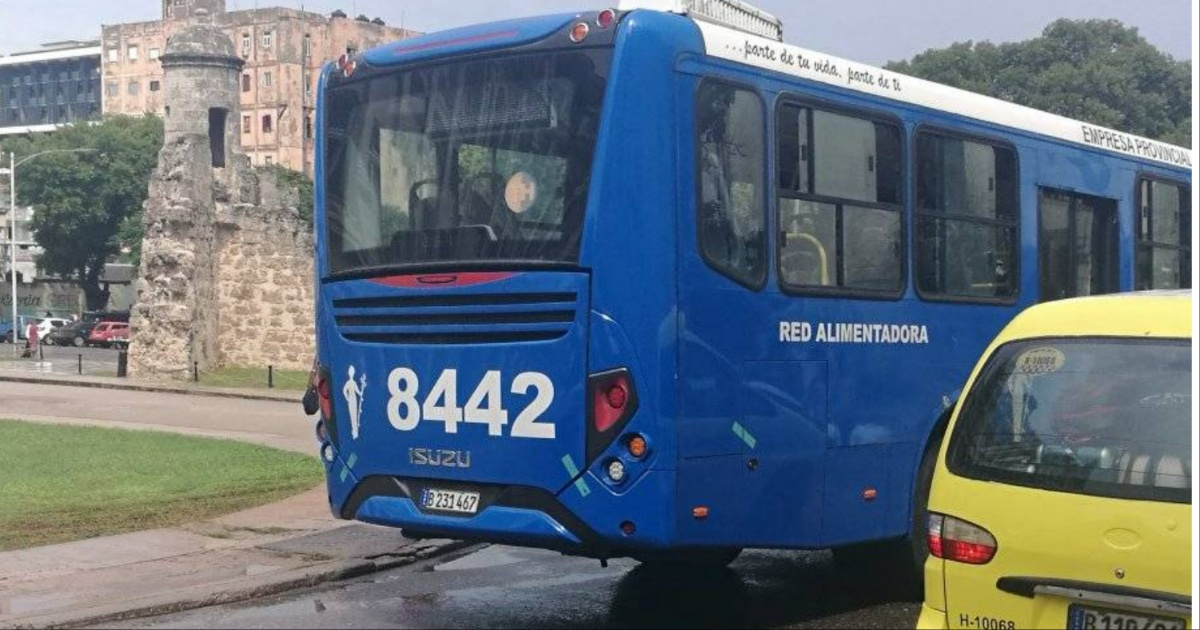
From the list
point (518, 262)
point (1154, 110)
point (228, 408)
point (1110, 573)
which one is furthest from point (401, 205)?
point (1154, 110)

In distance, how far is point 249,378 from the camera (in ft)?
123

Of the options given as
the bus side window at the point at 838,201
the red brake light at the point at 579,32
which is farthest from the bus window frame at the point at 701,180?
the red brake light at the point at 579,32

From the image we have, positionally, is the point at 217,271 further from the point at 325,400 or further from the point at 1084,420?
the point at 1084,420

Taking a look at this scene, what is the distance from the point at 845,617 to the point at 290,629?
325 cm

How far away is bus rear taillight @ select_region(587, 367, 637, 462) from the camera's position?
7.49 meters

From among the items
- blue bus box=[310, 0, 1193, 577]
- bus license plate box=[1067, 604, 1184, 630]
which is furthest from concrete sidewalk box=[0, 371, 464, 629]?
bus license plate box=[1067, 604, 1184, 630]

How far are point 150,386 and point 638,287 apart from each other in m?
28.8

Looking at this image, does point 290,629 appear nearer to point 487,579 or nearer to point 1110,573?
point 487,579

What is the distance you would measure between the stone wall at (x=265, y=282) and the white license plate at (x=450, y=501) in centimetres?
3256

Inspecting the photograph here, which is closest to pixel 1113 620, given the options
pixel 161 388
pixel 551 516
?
pixel 551 516

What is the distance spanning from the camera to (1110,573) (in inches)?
217

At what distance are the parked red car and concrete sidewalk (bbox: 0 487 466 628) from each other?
184ft

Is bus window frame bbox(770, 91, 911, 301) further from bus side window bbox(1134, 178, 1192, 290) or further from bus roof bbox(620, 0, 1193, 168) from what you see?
bus side window bbox(1134, 178, 1192, 290)

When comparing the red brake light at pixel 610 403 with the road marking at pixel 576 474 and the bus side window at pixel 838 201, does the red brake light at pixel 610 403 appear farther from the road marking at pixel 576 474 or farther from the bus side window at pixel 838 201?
the bus side window at pixel 838 201
